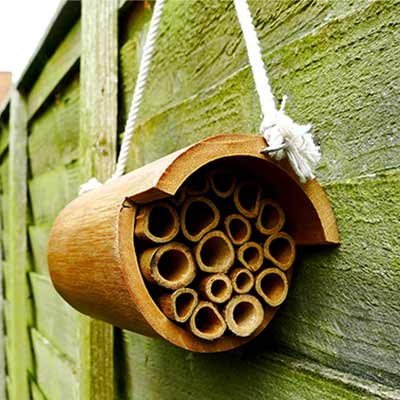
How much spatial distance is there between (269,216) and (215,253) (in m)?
0.06

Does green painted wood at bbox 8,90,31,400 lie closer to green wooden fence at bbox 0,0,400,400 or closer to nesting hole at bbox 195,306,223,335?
green wooden fence at bbox 0,0,400,400

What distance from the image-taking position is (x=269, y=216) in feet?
2.01

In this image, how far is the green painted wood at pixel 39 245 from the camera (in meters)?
1.76

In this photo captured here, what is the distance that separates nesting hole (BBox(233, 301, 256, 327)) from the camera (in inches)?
23.0

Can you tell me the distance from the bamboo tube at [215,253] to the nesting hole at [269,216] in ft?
0.15

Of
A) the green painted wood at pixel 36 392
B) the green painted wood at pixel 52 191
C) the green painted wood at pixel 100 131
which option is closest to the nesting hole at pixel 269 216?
the green painted wood at pixel 100 131

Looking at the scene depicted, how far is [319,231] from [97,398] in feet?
2.28

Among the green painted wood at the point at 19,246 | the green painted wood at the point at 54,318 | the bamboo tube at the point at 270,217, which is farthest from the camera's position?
the green painted wood at the point at 19,246

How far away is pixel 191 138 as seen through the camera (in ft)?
2.73

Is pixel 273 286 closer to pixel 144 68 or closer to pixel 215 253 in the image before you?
pixel 215 253

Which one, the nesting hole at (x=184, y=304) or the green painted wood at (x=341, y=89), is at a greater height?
the green painted wood at (x=341, y=89)

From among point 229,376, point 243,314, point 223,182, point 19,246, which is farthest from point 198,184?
point 19,246

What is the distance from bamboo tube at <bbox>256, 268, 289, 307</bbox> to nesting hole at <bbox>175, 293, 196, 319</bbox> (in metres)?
0.06

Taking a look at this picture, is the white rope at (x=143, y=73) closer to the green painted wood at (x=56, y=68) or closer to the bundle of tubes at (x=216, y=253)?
the bundle of tubes at (x=216, y=253)
